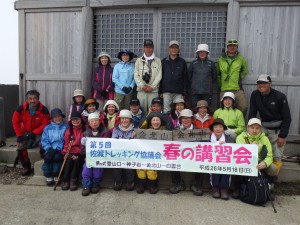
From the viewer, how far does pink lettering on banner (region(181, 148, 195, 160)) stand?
4.59 m

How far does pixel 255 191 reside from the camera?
419 centimetres

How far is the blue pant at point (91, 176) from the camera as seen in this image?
182 inches

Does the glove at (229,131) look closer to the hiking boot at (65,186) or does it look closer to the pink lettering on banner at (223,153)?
the pink lettering on banner at (223,153)

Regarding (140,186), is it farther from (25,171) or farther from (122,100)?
(25,171)

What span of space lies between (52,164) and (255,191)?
3.39 meters

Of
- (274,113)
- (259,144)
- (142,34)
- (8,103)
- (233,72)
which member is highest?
(142,34)

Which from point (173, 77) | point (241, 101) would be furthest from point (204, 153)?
point (173, 77)

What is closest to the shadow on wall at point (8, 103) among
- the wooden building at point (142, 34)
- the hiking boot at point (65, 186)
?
the wooden building at point (142, 34)

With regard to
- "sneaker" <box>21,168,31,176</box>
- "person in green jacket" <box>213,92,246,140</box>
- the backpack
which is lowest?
"sneaker" <box>21,168,31,176</box>

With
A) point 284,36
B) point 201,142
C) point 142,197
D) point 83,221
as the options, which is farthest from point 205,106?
point 83,221

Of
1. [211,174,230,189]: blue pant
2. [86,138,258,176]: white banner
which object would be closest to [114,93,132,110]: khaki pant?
[86,138,258,176]: white banner

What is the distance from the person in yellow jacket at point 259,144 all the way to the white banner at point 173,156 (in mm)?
152

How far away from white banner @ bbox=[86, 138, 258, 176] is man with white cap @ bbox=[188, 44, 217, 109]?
1423 millimetres

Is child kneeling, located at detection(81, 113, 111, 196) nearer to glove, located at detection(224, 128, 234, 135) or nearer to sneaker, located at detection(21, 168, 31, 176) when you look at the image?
sneaker, located at detection(21, 168, 31, 176)
